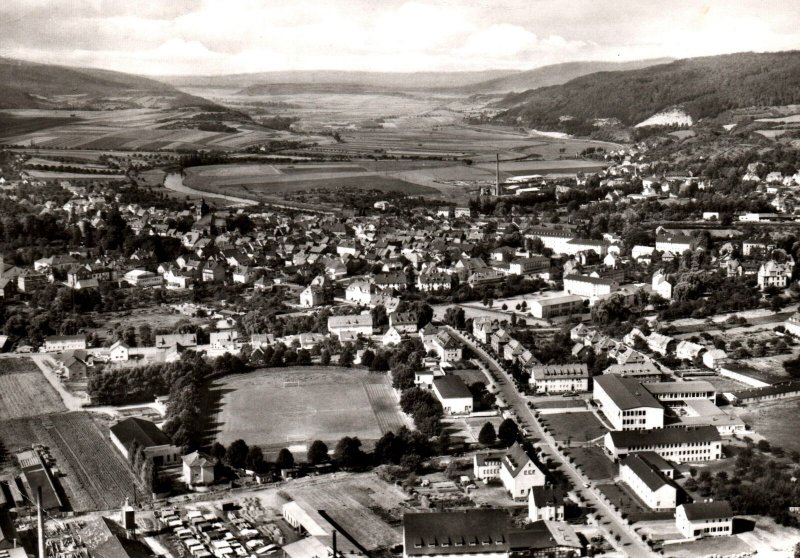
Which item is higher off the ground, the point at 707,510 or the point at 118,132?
the point at 118,132

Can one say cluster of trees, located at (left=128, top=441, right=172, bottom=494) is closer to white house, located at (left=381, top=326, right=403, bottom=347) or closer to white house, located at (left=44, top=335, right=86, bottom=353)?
white house, located at (left=44, top=335, right=86, bottom=353)

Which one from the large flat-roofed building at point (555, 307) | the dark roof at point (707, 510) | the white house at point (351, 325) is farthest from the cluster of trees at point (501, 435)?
the large flat-roofed building at point (555, 307)

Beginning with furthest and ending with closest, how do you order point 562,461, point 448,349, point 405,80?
1. point 405,80
2. point 448,349
3. point 562,461

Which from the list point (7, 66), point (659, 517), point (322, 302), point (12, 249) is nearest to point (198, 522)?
point (659, 517)

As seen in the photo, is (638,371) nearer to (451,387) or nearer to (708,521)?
(451,387)

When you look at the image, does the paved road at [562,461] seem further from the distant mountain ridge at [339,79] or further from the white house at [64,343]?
the distant mountain ridge at [339,79]

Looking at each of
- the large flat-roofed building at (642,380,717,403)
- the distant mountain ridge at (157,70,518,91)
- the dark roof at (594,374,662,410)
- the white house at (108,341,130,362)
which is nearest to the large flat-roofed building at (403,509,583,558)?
the dark roof at (594,374,662,410)

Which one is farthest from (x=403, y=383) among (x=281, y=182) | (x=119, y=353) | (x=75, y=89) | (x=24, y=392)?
(x=75, y=89)
